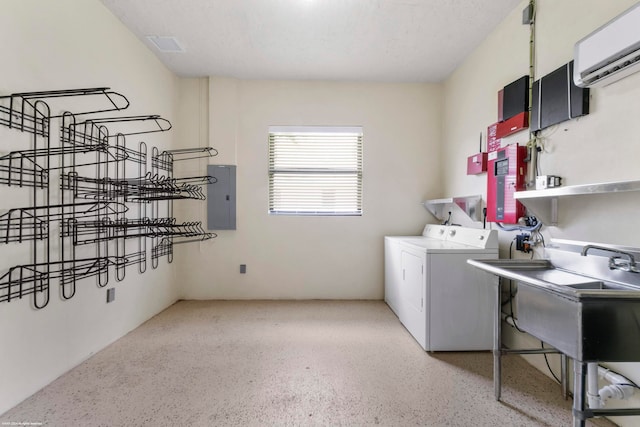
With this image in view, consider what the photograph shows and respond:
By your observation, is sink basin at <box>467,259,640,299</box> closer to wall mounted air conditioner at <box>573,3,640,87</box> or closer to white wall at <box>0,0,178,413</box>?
wall mounted air conditioner at <box>573,3,640,87</box>

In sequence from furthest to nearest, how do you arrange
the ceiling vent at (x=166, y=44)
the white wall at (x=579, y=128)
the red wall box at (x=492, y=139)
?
the ceiling vent at (x=166, y=44) < the red wall box at (x=492, y=139) < the white wall at (x=579, y=128)

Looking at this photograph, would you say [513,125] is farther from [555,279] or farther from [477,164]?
[555,279]

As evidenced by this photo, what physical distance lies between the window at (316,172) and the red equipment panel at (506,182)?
5.30 feet

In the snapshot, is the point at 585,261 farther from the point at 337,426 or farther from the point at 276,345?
the point at 276,345

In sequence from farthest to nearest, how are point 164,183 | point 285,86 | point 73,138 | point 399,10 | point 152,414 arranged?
point 285,86, point 164,183, point 399,10, point 73,138, point 152,414

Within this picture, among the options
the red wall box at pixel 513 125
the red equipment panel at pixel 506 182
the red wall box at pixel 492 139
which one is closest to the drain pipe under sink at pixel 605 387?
the red equipment panel at pixel 506 182

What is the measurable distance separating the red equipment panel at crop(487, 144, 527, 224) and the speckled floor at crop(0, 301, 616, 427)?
3.77 ft

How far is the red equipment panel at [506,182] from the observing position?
228cm

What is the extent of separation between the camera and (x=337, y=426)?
1621 mm

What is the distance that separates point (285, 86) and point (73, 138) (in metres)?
2.37

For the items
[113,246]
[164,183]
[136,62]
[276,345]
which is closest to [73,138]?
[164,183]

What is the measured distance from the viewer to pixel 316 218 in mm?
3859

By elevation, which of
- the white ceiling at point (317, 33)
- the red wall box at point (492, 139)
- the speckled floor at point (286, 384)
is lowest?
the speckled floor at point (286, 384)

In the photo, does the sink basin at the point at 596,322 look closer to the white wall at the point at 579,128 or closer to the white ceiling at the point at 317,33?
the white wall at the point at 579,128
